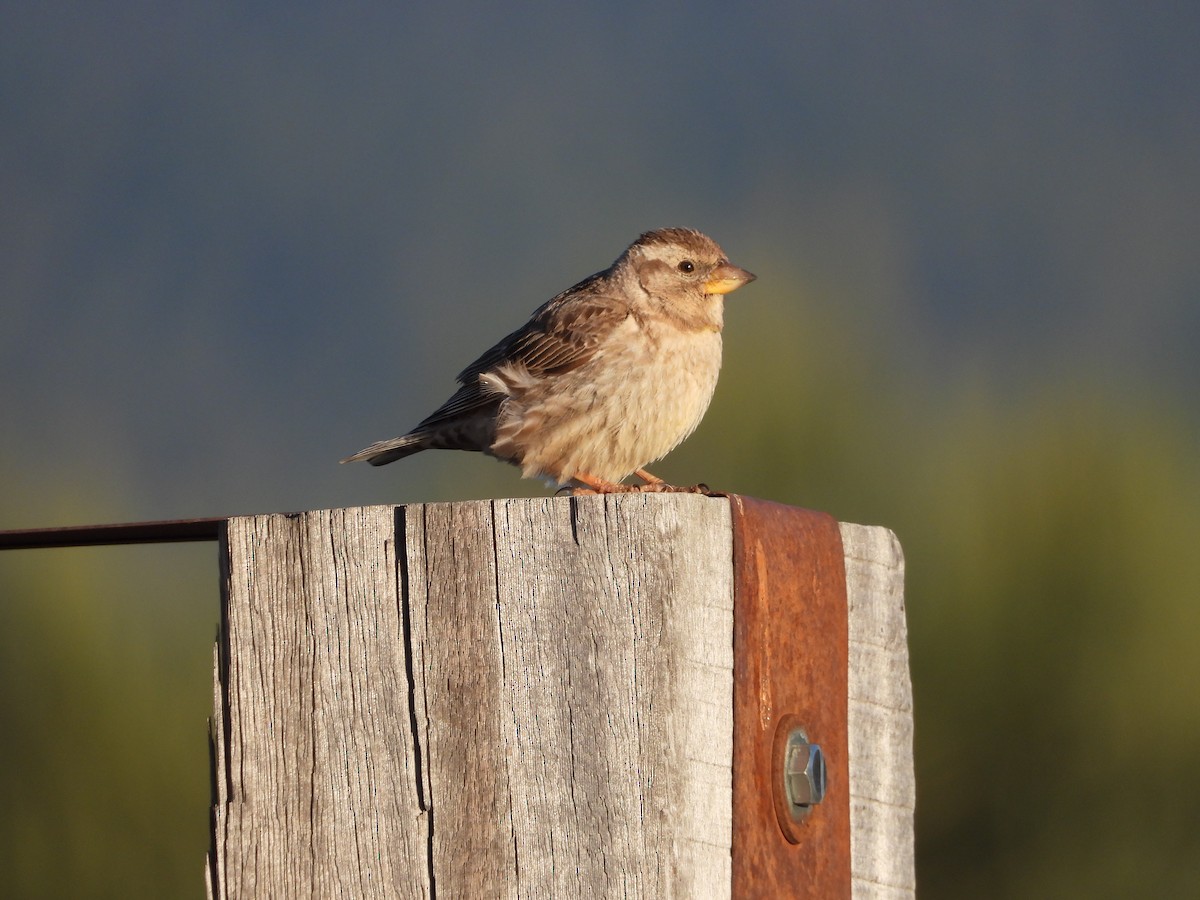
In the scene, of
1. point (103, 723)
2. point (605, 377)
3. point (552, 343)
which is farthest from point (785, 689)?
point (103, 723)

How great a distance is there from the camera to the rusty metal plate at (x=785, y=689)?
2.26 metres

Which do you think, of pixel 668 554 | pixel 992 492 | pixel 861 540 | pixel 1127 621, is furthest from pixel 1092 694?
pixel 668 554

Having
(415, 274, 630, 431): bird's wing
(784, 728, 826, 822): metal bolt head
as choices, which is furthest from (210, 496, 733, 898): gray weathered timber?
(415, 274, 630, 431): bird's wing

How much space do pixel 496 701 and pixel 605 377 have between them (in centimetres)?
325

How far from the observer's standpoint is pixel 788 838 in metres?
2.33

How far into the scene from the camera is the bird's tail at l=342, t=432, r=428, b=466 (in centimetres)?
566

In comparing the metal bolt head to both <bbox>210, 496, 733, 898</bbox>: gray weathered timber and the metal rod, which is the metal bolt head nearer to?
<bbox>210, 496, 733, 898</bbox>: gray weathered timber

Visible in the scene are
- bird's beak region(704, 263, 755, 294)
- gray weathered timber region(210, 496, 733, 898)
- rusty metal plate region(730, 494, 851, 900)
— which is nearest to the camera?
gray weathered timber region(210, 496, 733, 898)

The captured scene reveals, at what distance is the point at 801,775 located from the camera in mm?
2348

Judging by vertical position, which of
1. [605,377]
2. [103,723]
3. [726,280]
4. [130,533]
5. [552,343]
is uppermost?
[726,280]

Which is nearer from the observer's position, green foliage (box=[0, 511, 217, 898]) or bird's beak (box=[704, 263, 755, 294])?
bird's beak (box=[704, 263, 755, 294])

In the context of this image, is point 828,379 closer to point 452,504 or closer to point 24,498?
point 24,498

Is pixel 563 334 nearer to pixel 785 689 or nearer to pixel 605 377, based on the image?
pixel 605 377

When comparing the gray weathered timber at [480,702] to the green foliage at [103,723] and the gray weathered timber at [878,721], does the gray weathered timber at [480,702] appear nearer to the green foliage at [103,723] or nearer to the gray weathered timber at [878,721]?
the gray weathered timber at [878,721]
